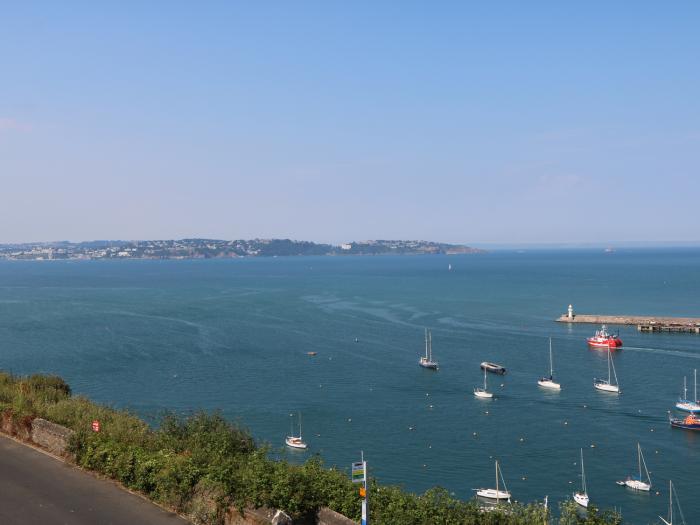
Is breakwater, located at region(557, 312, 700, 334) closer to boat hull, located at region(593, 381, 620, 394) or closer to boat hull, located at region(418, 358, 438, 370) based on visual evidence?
boat hull, located at region(593, 381, 620, 394)

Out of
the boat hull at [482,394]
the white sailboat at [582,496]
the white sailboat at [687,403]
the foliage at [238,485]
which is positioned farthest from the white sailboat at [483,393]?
the foliage at [238,485]

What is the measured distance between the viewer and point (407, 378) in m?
56.0

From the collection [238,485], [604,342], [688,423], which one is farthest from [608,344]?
[238,485]

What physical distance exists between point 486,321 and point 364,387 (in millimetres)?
40375

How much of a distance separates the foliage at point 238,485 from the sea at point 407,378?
17.2m

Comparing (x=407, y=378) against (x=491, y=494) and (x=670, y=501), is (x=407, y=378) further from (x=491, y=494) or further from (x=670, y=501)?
(x=670, y=501)

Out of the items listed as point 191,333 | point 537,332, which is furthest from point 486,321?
point 191,333

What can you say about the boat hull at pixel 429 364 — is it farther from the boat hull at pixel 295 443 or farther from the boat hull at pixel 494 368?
the boat hull at pixel 295 443

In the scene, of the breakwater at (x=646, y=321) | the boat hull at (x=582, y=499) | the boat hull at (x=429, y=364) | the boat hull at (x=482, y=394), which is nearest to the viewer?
the boat hull at (x=582, y=499)

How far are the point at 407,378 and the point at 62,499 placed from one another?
4539 centimetres

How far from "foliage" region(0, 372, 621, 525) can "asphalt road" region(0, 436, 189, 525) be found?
333 mm

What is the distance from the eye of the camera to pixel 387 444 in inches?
1524

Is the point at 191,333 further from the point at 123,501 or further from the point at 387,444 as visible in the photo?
the point at 123,501

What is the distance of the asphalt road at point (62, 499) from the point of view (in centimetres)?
1130
